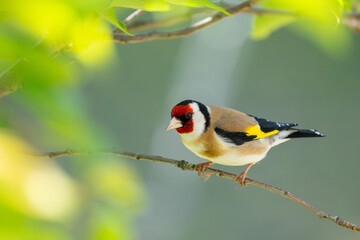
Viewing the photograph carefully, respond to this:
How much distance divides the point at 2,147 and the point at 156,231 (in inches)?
126

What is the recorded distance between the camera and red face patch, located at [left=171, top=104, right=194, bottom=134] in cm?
108

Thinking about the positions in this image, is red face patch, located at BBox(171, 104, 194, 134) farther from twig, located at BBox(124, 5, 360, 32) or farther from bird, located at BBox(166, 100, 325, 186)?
twig, located at BBox(124, 5, 360, 32)

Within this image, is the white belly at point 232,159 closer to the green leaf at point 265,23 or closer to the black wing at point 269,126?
the black wing at point 269,126

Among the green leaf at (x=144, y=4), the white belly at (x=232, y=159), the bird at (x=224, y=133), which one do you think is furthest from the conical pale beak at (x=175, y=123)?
the green leaf at (x=144, y=4)

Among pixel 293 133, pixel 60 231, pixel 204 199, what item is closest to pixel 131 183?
pixel 60 231

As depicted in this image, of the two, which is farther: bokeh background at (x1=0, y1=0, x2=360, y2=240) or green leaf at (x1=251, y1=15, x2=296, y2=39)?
bokeh background at (x1=0, y1=0, x2=360, y2=240)

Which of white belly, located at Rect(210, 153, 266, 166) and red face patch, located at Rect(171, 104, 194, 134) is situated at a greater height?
red face patch, located at Rect(171, 104, 194, 134)

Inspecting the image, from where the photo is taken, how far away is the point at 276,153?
328 centimetres

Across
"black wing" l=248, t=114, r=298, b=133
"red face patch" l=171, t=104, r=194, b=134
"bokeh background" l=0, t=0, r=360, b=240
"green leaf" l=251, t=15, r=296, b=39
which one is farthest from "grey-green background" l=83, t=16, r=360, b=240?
"green leaf" l=251, t=15, r=296, b=39

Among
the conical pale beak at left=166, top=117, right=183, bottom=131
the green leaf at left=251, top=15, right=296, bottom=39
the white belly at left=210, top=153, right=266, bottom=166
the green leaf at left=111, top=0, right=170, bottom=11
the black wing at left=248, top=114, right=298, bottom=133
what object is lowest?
the green leaf at left=111, top=0, right=170, bottom=11

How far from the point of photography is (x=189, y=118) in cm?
110

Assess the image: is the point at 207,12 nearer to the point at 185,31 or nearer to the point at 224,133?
the point at 185,31

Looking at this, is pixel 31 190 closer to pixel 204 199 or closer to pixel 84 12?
pixel 84 12

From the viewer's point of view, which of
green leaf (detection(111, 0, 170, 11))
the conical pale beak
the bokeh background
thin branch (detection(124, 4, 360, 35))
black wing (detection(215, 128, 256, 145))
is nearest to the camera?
green leaf (detection(111, 0, 170, 11))
